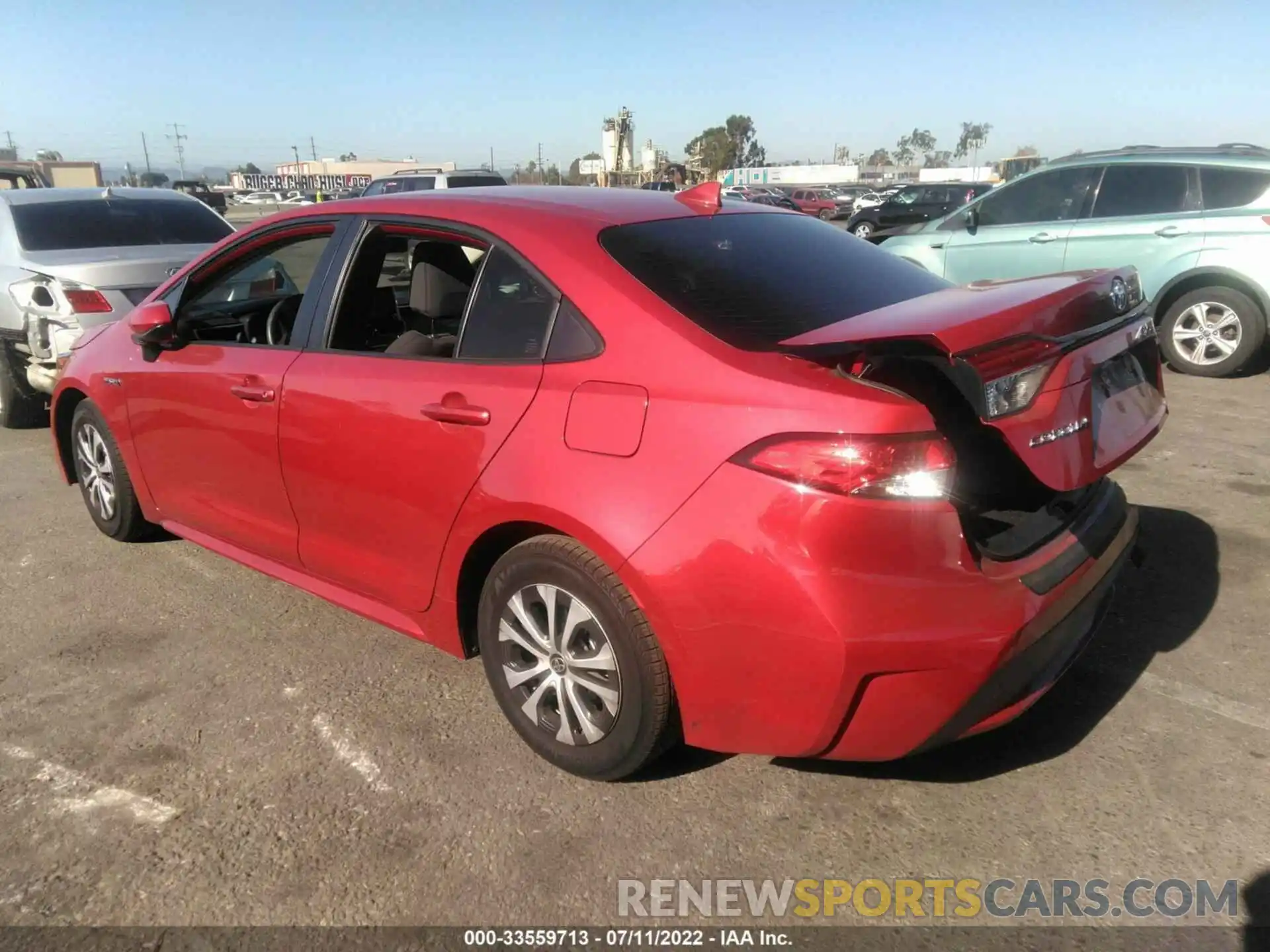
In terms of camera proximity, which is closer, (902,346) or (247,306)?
(902,346)

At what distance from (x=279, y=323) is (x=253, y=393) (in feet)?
2.63

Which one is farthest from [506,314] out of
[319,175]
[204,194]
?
[319,175]

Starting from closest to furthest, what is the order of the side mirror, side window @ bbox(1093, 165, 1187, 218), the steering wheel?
the side mirror < the steering wheel < side window @ bbox(1093, 165, 1187, 218)

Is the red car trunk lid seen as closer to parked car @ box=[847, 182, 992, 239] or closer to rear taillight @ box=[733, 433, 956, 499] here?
rear taillight @ box=[733, 433, 956, 499]

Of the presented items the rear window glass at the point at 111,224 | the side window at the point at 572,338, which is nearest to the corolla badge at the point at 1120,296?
the side window at the point at 572,338

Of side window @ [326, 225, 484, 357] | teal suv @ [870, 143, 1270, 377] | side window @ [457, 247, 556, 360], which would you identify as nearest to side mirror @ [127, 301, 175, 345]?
side window @ [326, 225, 484, 357]

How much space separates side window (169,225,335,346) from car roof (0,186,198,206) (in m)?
3.12

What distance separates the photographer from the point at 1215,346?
309 inches

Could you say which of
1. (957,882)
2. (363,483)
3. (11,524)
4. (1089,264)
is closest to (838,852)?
(957,882)

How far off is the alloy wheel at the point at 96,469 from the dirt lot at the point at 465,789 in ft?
2.85

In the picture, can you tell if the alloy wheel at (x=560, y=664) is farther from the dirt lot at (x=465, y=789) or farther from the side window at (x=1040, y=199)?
the side window at (x=1040, y=199)

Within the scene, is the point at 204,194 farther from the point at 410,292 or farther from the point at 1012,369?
the point at 1012,369

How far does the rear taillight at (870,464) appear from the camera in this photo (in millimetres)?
2164

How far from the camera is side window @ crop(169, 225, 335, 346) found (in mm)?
3750
